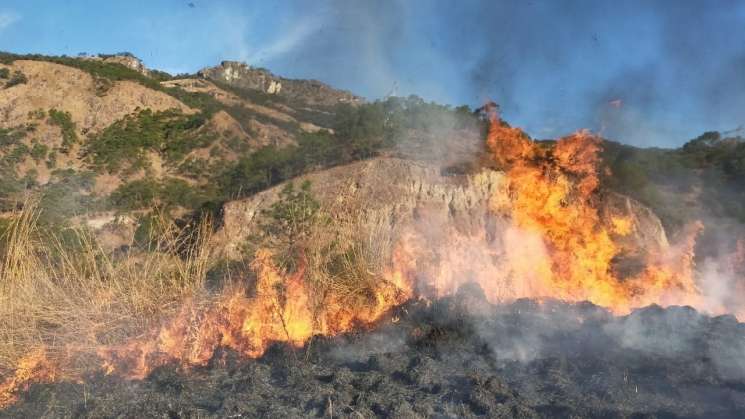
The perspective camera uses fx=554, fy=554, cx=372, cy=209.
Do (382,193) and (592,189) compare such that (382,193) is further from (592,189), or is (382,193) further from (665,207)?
(665,207)

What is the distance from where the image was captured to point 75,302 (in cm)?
905

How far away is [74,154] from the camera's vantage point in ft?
125

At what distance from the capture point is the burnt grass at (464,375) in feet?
22.2

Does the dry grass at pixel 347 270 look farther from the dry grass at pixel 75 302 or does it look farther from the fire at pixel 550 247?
the fire at pixel 550 247

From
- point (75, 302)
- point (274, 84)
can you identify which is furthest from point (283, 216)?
point (274, 84)

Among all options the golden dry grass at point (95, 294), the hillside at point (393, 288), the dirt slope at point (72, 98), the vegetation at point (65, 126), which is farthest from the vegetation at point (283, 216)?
the dirt slope at point (72, 98)

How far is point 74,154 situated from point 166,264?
109 feet

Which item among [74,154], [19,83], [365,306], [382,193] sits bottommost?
[365,306]

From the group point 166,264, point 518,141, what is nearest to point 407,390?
point 166,264

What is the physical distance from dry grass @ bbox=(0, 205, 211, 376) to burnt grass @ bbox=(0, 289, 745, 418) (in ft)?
2.74

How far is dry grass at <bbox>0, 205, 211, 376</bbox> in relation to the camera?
8.46m

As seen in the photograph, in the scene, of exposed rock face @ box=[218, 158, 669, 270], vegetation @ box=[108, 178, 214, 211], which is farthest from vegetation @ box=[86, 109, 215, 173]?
exposed rock face @ box=[218, 158, 669, 270]

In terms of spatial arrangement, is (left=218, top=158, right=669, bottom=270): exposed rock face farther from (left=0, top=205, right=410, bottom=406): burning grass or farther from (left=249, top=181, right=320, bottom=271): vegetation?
(left=0, top=205, right=410, bottom=406): burning grass

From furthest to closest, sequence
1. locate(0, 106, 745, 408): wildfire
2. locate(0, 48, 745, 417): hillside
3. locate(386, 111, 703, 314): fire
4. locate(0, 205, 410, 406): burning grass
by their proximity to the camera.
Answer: locate(386, 111, 703, 314): fire
locate(0, 106, 745, 408): wildfire
locate(0, 205, 410, 406): burning grass
locate(0, 48, 745, 417): hillside
